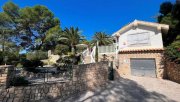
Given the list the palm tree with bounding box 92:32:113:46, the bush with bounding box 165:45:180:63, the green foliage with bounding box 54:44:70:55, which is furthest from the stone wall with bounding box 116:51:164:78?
the green foliage with bounding box 54:44:70:55

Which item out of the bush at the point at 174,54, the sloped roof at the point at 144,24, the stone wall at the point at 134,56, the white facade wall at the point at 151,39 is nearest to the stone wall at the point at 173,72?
the bush at the point at 174,54

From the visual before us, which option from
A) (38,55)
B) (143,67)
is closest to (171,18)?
(143,67)

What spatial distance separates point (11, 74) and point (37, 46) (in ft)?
92.8

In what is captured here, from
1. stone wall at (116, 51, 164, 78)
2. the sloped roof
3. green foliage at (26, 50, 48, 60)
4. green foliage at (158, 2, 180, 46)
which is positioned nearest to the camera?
stone wall at (116, 51, 164, 78)

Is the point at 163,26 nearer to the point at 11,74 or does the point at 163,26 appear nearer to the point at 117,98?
the point at 117,98

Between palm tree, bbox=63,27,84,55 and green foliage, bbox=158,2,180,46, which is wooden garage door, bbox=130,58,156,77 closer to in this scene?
green foliage, bbox=158,2,180,46

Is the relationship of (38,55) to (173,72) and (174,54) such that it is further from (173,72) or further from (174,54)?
(174,54)

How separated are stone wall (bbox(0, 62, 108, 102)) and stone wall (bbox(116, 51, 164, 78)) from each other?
4.96m

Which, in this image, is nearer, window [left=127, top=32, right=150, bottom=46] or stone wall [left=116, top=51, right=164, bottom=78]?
stone wall [left=116, top=51, right=164, bottom=78]

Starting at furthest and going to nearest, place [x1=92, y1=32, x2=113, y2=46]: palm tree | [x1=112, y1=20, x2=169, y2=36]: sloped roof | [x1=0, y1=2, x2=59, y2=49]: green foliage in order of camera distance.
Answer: [x1=92, y1=32, x2=113, y2=46]: palm tree → [x1=0, y1=2, x2=59, y2=49]: green foliage → [x1=112, y1=20, x2=169, y2=36]: sloped roof

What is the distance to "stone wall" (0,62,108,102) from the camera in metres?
5.48

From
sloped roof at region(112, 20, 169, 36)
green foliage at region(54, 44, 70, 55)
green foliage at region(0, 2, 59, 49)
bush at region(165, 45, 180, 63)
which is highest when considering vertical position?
green foliage at region(0, 2, 59, 49)

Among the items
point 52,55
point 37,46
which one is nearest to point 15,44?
point 37,46

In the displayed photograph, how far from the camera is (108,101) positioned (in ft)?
23.4
